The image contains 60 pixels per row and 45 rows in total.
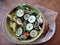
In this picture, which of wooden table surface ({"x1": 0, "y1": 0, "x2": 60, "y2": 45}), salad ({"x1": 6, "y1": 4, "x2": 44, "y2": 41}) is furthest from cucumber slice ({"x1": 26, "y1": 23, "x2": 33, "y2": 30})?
wooden table surface ({"x1": 0, "y1": 0, "x2": 60, "y2": 45})

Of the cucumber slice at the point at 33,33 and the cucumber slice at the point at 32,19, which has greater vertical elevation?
the cucumber slice at the point at 32,19

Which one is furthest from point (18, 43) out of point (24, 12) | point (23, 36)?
Answer: point (24, 12)

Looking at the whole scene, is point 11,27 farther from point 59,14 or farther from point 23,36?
point 59,14

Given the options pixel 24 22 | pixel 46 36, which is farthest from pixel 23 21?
pixel 46 36

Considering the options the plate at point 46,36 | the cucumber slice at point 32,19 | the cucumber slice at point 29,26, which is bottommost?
the plate at point 46,36

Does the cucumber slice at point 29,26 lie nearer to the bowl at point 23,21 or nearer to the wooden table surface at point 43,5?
the bowl at point 23,21

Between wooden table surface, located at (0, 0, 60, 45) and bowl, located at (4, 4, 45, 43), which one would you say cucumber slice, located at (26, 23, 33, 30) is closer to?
bowl, located at (4, 4, 45, 43)

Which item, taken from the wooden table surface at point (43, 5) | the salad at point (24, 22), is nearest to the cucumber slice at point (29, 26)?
the salad at point (24, 22)

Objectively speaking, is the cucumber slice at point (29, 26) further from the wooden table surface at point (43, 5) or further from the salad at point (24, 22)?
the wooden table surface at point (43, 5)

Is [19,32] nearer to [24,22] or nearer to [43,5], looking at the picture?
[24,22]

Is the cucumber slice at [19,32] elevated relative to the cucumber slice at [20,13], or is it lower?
lower
